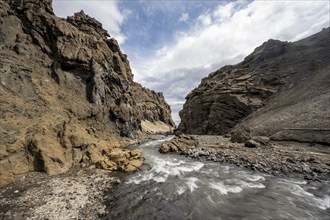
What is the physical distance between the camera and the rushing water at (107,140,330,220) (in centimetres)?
1214

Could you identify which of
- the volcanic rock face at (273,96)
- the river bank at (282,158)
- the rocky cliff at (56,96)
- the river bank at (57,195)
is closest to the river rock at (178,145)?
the river bank at (282,158)

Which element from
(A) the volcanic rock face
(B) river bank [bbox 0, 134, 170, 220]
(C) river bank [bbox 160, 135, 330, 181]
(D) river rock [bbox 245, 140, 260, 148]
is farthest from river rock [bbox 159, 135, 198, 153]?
(B) river bank [bbox 0, 134, 170, 220]

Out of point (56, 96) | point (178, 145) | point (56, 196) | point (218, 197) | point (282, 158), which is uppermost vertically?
point (56, 96)

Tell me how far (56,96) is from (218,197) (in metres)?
31.9

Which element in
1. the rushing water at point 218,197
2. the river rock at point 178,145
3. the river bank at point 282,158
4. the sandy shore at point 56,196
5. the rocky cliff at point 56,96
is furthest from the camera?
the river rock at point 178,145

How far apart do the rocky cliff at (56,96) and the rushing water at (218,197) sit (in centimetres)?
665

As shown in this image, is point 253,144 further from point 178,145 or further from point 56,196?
point 56,196

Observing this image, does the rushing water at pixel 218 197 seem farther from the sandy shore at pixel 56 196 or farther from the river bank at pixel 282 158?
the river bank at pixel 282 158

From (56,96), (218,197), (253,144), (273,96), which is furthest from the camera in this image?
(273,96)

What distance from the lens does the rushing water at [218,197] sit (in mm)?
12141

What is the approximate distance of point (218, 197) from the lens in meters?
14.5

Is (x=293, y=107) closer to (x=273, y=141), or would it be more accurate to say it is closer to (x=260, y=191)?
(x=273, y=141)

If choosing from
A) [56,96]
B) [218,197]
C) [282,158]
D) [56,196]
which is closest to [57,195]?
[56,196]

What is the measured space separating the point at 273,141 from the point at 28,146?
110 ft
